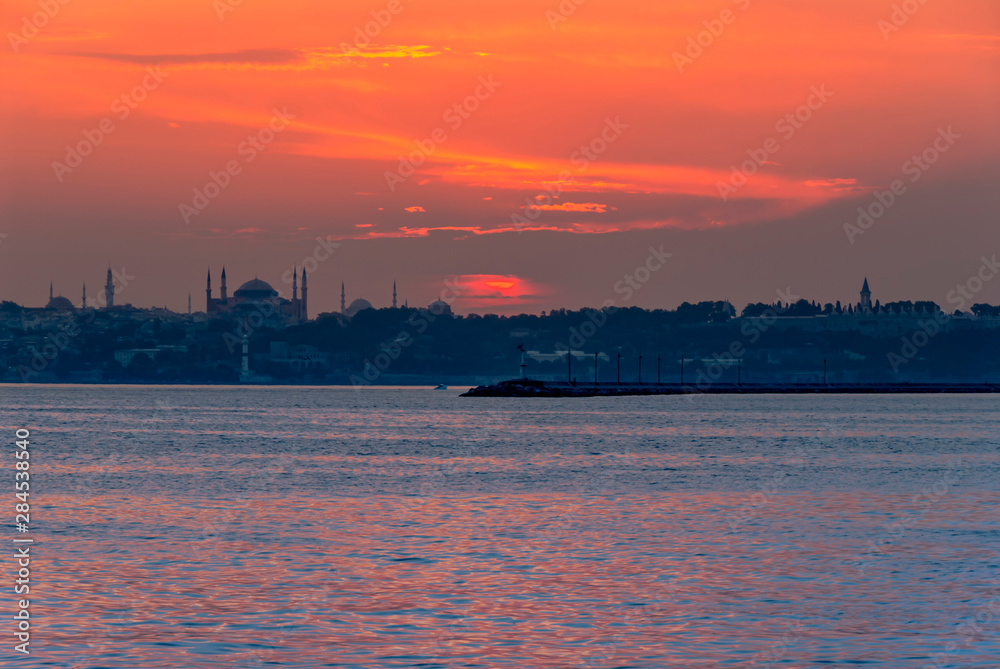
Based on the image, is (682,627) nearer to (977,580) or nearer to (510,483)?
(977,580)

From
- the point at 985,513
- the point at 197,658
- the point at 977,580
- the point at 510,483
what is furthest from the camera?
the point at 510,483

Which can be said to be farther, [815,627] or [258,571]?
[258,571]

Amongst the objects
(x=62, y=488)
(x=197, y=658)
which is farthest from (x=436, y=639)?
(x=62, y=488)

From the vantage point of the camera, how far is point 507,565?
85.5 feet

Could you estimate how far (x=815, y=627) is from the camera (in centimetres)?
2011

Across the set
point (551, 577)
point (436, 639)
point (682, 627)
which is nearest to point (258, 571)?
point (551, 577)

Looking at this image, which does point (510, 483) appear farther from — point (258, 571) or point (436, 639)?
point (436, 639)

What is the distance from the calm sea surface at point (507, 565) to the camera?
18.5 metres

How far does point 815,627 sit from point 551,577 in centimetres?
614

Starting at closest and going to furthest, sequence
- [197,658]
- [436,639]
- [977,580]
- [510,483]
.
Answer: [197,658]
[436,639]
[977,580]
[510,483]

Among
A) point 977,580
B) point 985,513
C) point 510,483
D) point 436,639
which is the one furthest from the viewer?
point 510,483

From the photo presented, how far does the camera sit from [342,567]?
84.9 ft

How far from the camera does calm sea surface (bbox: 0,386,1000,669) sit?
1855cm

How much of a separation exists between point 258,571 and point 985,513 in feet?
76.3
